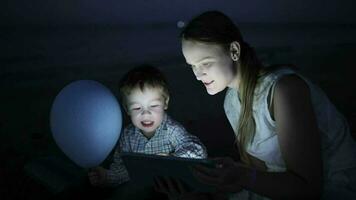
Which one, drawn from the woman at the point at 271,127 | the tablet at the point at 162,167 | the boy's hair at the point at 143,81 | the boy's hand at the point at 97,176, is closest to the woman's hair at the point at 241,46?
the woman at the point at 271,127

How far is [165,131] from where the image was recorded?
80.9 inches

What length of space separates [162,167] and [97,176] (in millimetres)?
545

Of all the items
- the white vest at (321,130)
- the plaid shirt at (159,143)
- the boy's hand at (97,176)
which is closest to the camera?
the white vest at (321,130)

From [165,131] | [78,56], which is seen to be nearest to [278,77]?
[165,131]

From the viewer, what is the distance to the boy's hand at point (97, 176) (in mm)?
1865

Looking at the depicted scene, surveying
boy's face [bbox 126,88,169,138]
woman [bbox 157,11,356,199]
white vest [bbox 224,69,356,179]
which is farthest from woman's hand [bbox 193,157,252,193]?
boy's face [bbox 126,88,169,138]

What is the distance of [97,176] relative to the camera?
1885mm

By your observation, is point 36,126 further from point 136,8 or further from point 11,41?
point 136,8

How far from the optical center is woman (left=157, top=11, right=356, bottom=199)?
4.41ft

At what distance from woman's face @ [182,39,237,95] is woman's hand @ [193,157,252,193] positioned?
33cm

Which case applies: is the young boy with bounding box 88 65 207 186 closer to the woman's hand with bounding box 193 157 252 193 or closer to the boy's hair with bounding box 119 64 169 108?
the boy's hair with bounding box 119 64 169 108

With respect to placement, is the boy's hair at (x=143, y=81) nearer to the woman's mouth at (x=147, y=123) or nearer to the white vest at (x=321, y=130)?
the woman's mouth at (x=147, y=123)

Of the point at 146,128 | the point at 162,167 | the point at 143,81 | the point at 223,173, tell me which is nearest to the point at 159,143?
the point at 146,128

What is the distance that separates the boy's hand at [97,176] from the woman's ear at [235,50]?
0.78m
